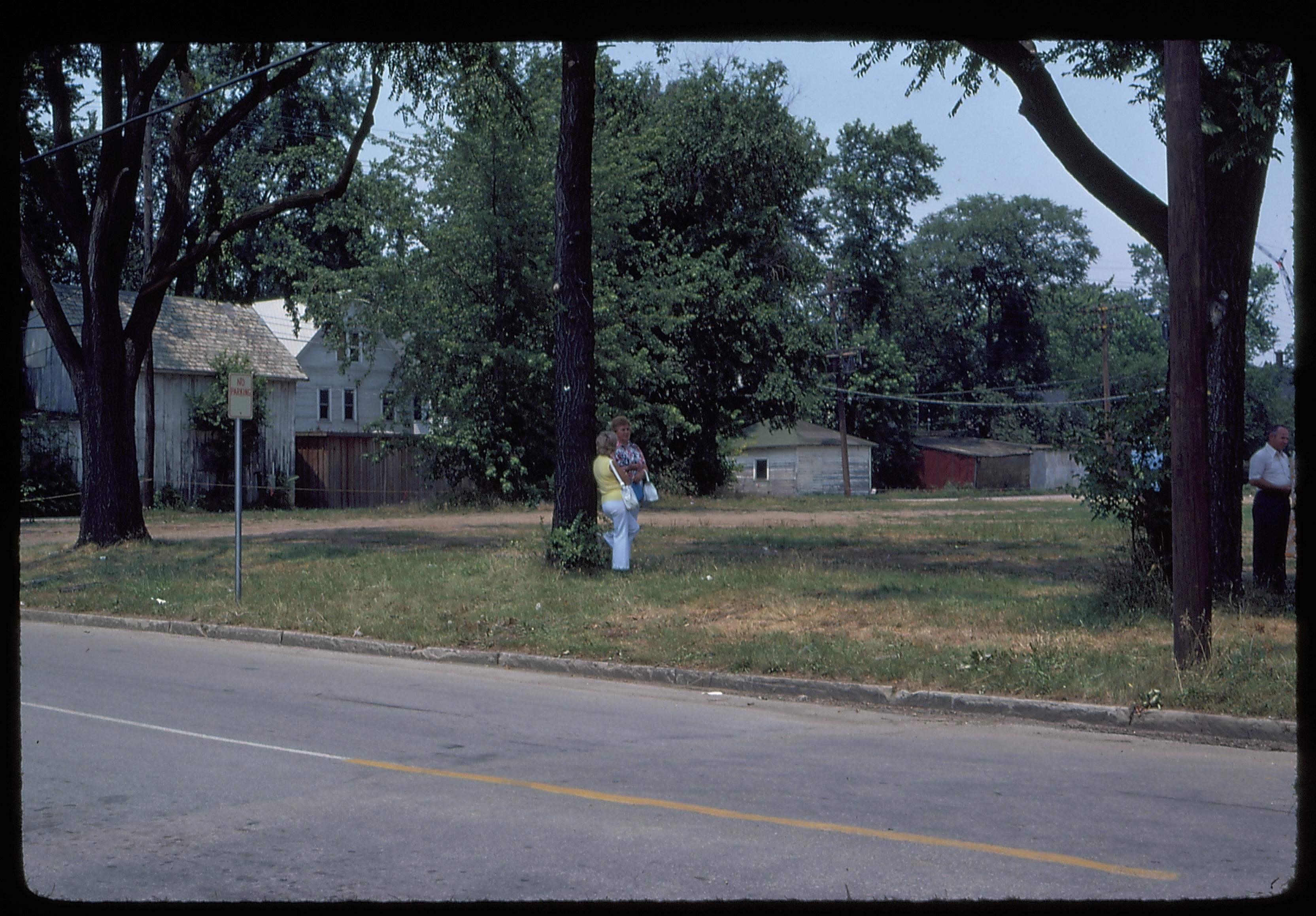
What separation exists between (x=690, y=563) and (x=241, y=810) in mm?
10114

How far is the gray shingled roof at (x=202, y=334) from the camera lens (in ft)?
133

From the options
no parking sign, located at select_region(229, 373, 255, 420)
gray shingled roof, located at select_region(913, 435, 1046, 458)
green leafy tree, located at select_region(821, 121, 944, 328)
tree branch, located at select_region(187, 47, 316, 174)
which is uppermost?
green leafy tree, located at select_region(821, 121, 944, 328)

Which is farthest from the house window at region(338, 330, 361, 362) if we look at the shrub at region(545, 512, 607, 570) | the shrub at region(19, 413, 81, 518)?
the shrub at region(545, 512, 607, 570)

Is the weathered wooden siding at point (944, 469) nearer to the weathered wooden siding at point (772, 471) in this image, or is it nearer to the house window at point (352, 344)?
the weathered wooden siding at point (772, 471)

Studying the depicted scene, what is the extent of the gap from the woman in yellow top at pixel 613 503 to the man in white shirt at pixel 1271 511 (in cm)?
700

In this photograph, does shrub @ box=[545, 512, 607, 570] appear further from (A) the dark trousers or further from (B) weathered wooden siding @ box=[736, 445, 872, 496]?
(B) weathered wooden siding @ box=[736, 445, 872, 496]

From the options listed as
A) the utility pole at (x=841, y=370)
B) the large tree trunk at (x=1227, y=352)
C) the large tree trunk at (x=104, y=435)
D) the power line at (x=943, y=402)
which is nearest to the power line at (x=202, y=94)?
the large tree trunk at (x=104, y=435)

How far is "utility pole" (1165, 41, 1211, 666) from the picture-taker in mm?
9805

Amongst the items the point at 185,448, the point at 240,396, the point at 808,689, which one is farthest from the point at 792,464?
the point at 808,689

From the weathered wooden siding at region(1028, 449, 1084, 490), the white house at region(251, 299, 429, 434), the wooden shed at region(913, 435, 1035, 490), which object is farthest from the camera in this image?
the weathered wooden siding at region(1028, 449, 1084, 490)

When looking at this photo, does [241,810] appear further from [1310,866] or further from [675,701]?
[1310,866]

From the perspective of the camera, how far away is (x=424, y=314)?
31.5 metres

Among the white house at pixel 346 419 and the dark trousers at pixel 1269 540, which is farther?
the white house at pixel 346 419

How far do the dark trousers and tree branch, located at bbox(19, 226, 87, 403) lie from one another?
1793cm
